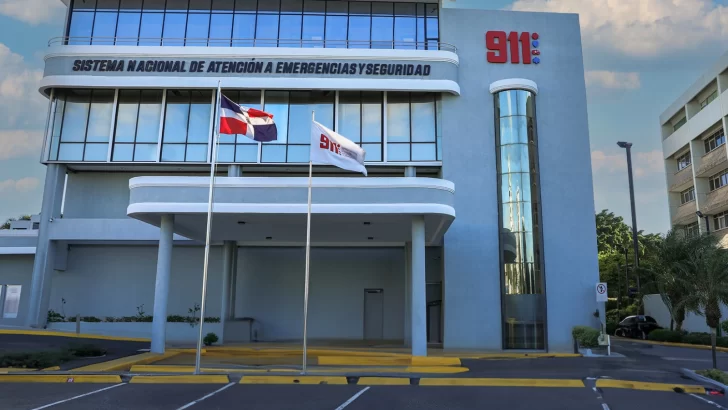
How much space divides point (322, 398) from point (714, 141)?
44.8 meters

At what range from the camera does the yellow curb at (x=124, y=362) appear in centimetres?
1577

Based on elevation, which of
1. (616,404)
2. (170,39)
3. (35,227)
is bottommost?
(616,404)

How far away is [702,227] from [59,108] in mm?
46682

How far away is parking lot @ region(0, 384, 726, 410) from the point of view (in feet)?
36.6

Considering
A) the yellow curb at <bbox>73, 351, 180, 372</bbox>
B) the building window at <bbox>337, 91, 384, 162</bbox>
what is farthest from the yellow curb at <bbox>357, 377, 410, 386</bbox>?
the building window at <bbox>337, 91, 384, 162</bbox>

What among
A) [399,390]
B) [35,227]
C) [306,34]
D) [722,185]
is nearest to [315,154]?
[399,390]

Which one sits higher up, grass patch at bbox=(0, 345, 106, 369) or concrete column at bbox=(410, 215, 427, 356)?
concrete column at bbox=(410, 215, 427, 356)

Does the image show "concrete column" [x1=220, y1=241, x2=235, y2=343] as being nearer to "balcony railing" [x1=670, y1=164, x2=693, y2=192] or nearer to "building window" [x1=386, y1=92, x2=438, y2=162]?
"building window" [x1=386, y1=92, x2=438, y2=162]

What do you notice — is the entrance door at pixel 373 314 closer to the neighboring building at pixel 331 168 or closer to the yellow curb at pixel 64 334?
the neighboring building at pixel 331 168

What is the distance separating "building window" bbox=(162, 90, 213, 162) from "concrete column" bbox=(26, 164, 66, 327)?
5.43 meters

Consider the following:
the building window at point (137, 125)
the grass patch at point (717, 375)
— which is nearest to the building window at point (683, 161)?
the grass patch at point (717, 375)

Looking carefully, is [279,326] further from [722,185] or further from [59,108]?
[722,185]

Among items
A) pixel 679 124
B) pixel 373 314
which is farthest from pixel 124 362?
pixel 679 124

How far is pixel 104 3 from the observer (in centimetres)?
2920
